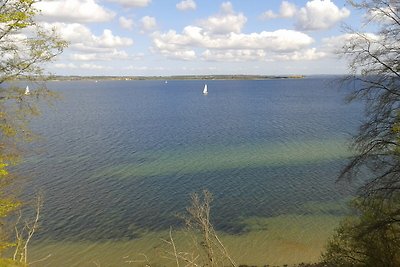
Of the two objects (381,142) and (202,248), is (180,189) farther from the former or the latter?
(381,142)

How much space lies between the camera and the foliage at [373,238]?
46.1 ft

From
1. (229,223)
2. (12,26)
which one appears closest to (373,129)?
(12,26)

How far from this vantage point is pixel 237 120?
8044cm

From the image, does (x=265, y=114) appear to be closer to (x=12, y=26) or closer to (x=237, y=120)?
(x=237, y=120)

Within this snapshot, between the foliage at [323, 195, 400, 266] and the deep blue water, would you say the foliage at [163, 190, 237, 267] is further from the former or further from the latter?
the foliage at [323, 195, 400, 266]

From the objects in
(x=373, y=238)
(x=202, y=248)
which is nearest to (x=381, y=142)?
(x=373, y=238)

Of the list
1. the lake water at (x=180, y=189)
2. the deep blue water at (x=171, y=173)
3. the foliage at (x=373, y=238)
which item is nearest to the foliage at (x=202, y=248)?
the lake water at (x=180, y=189)

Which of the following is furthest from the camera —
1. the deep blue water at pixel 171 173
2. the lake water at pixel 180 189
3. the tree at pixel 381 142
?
the deep blue water at pixel 171 173

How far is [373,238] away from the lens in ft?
51.1

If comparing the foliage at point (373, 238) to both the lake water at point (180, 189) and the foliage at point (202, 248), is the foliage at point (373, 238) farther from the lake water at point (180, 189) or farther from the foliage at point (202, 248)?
the foliage at point (202, 248)

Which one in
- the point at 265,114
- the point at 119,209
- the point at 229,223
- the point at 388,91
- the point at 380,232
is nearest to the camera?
the point at 388,91

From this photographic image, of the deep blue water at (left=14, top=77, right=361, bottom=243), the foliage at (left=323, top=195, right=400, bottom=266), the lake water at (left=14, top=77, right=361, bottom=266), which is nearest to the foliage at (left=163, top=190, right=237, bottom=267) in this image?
the lake water at (left=14, top=77, right=361, bottom=266)

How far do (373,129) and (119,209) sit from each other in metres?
23.2

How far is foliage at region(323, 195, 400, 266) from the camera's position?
46.1 feet
